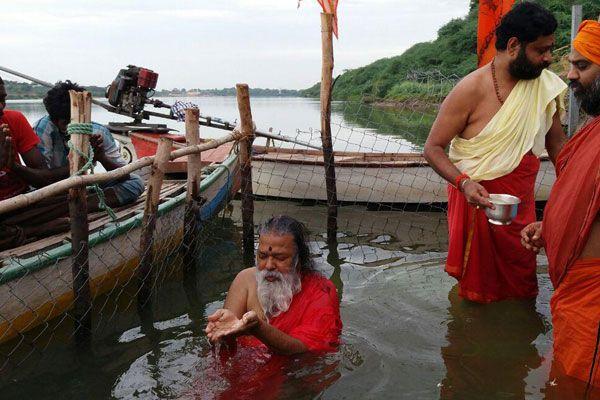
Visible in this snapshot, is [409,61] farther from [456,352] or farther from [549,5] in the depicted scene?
[456,352]

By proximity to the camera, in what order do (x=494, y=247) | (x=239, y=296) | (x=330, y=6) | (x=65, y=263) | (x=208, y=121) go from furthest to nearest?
1. (x=208, y=121)
2. (x=330, y=6)
3. (x=65, y=263)
4. (x=494, y=247)
5. (x=239, y=296)

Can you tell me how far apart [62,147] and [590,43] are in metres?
4.41

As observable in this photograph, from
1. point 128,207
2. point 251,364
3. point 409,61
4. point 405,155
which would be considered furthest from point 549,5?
point 251,364

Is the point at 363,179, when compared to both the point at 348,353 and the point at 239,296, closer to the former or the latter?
the point at 348,353

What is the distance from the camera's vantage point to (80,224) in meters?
4.32

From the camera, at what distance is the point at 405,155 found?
10133 millimetres

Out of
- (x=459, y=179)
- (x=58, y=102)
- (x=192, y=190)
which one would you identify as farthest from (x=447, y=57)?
(x=459, y=179)

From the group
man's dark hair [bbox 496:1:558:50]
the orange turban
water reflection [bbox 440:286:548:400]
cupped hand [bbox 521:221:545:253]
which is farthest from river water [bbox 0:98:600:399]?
man's dark hair [bbox 496:1:558:50]

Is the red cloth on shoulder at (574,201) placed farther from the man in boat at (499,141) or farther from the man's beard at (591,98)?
the man in boat at (499,141)

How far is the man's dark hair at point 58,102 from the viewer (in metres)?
5.22

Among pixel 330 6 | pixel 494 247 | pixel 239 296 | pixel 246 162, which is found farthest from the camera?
pixel 330 6

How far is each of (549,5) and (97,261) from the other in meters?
30.6

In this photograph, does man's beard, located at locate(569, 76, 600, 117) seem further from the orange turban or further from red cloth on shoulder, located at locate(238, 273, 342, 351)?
red cloth on shoulder, located at locate(238, 273, 342, 351)

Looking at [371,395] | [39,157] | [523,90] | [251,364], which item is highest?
[523,90]
